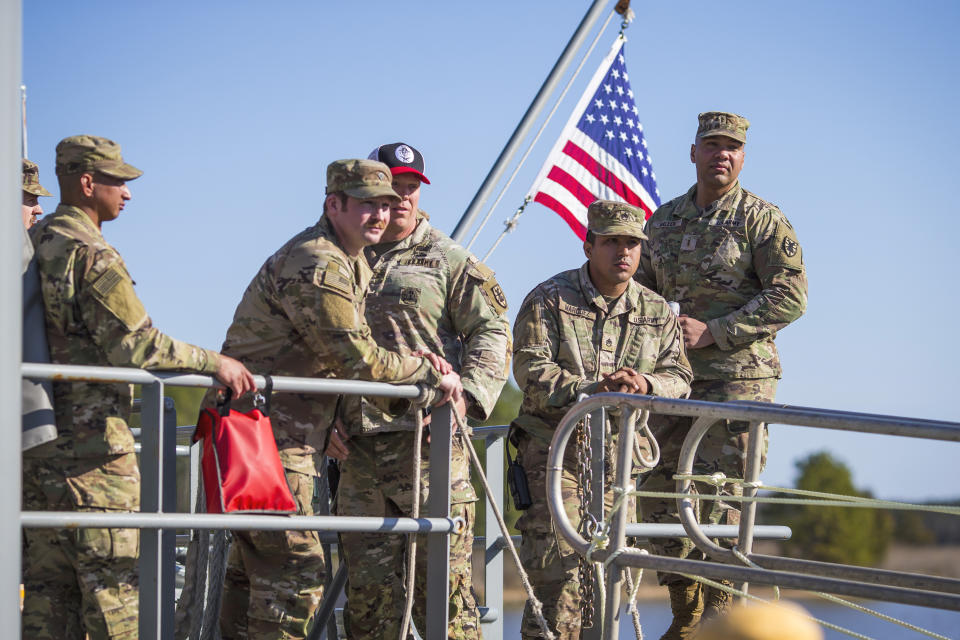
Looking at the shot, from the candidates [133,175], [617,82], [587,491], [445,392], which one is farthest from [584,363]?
[617,82]

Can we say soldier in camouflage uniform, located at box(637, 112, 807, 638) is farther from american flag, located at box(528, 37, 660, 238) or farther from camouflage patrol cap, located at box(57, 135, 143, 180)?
camouflage patrol cap, located at box(57, 135, 143, 180)

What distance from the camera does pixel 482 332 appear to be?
523cm

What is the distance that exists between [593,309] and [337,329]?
171 cm

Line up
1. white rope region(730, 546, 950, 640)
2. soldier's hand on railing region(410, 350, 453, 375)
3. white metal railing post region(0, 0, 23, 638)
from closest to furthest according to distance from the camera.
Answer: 1. white metal railing post region(0, 0, 23, 638)
2. white rope region(730, 546, 950, 640)
3. soldier's hand on railing region(410, 350, 453, 375)

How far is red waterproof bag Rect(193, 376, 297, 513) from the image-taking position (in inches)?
160

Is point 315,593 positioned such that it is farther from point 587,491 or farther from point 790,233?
point 790,233

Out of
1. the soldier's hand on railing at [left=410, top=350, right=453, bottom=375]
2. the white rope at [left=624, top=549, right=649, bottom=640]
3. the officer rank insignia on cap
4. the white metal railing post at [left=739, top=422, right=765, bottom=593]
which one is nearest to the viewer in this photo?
the white metal railing post at [left=739, top=422, right=765, bottom=593]

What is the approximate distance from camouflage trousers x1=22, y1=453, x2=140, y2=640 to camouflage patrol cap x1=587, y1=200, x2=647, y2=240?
2422 millimetres

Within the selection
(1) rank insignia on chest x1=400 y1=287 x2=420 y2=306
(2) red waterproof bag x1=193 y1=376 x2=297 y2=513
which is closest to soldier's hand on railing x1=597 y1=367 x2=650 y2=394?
(1) rank insignia on chest x1=400 y1=287 x2=420 y2=306

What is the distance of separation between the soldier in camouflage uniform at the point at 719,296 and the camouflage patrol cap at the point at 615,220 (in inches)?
26.8

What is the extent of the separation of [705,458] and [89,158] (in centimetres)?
320

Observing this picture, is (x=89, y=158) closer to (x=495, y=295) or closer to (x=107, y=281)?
(x=107, y=281)

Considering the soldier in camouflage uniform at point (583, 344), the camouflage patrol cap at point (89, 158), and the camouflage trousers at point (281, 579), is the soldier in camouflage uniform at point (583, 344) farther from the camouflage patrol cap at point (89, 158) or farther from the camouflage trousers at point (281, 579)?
the camouflage patrol cap at point (89, 158)

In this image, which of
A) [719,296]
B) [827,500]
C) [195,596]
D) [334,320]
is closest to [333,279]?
[334,320]
